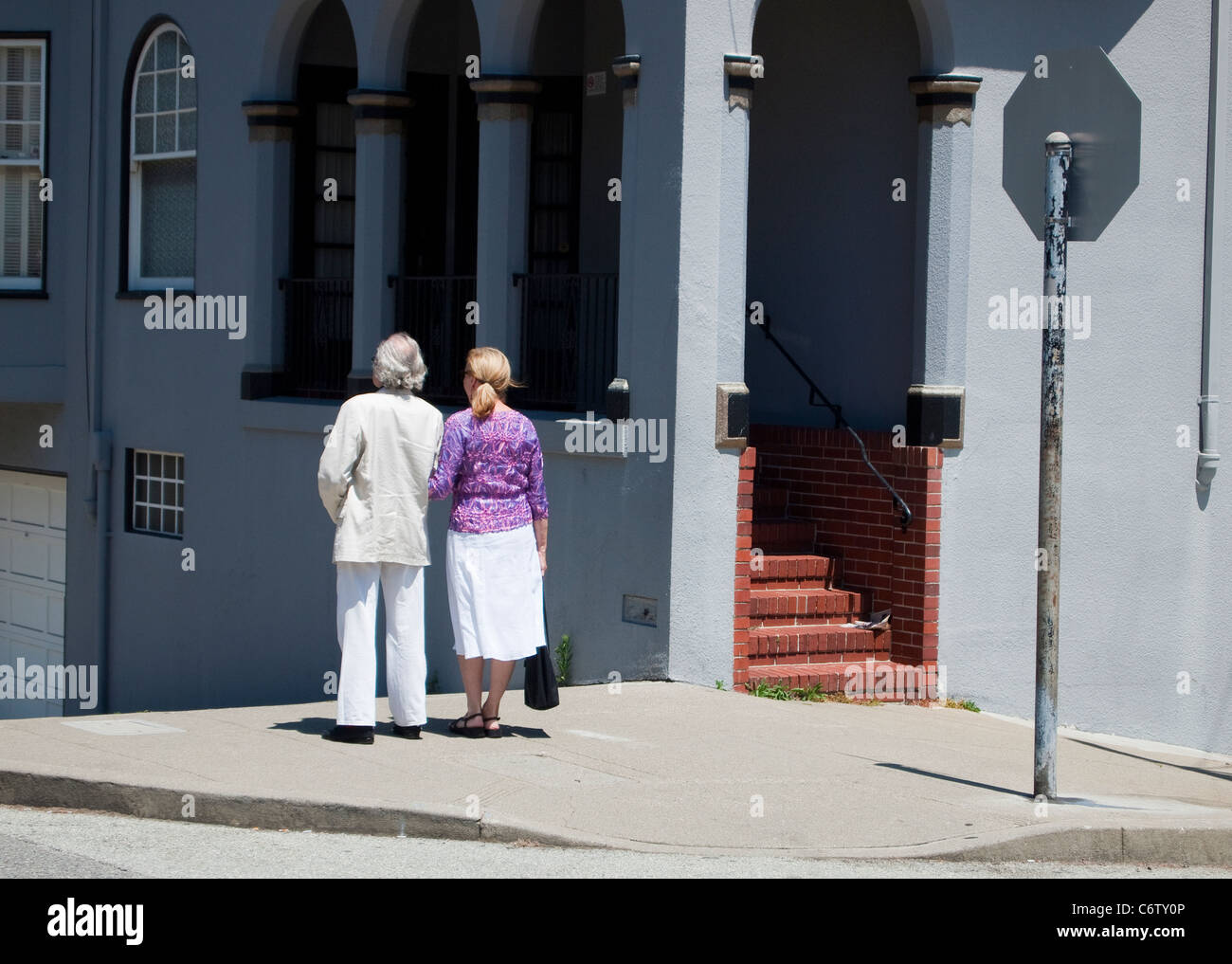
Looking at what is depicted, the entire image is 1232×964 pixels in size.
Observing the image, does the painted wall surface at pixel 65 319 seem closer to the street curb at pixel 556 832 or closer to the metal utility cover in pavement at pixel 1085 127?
the street curb at pixel 556 832

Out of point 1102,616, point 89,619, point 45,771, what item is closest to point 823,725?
point 1102,616

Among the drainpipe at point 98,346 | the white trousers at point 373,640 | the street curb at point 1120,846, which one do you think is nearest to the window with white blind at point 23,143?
the drainpipe at point 98,346

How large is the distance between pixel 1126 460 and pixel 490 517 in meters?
4.82

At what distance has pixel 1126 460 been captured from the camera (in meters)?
10.7

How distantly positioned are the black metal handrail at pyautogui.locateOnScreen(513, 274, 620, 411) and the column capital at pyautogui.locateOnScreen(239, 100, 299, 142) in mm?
2834

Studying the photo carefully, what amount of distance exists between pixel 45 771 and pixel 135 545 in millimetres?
7608

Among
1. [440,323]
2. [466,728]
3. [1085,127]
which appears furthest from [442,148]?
[1085,127]

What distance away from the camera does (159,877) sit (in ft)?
19.0

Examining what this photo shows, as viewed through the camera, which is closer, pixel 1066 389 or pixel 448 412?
pixel 1066 389

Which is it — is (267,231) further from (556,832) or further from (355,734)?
(556,832)

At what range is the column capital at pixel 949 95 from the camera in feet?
33.6

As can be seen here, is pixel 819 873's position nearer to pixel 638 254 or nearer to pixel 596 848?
pixel 596 848

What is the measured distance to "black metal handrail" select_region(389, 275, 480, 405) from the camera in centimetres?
1222

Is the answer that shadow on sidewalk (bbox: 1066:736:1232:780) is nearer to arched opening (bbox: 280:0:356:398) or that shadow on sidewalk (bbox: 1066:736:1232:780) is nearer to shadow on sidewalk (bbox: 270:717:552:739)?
shadow on sidewalk (bbox: 270:717:552:739)
